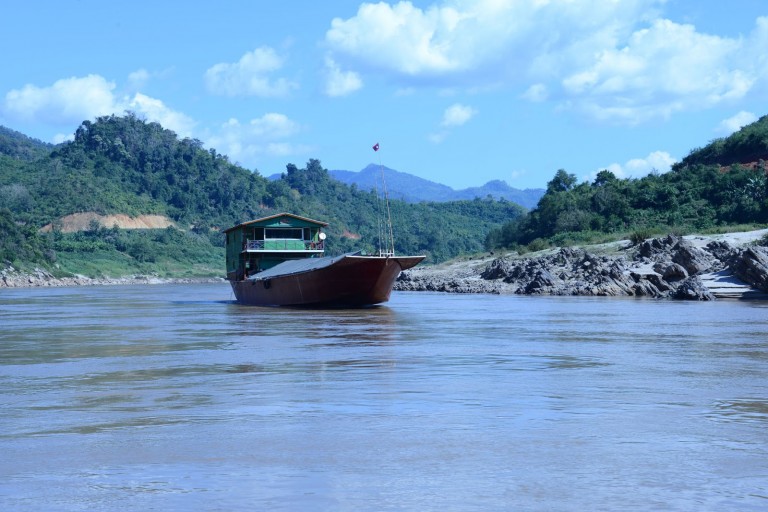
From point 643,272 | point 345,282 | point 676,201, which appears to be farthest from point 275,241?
point 676,201

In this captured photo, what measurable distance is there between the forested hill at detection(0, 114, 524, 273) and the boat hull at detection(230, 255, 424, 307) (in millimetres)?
88631

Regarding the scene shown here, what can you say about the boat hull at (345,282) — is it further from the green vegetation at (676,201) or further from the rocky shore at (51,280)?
the rocky shore at (51,280)

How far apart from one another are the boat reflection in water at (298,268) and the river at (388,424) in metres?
16.3

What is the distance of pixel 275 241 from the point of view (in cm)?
5253

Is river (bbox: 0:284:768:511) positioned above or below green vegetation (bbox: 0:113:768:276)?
below

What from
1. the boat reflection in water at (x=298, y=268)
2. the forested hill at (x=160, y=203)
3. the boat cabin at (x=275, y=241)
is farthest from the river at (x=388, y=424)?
the forested hill at (x=160, y=203)

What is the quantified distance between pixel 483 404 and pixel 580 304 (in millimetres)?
30840

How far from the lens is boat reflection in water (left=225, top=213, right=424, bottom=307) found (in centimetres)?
4131

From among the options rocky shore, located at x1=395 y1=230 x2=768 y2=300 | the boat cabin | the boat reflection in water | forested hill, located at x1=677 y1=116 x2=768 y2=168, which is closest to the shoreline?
rocky shore, located at x1=395 y1=230 x2=768 y2=300

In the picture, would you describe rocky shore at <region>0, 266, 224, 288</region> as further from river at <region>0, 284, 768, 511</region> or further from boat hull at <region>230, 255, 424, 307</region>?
river at <region>0, 284, 768, 511</region>

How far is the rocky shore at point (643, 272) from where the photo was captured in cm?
4531

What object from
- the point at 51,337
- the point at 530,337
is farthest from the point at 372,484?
the point at 51,337

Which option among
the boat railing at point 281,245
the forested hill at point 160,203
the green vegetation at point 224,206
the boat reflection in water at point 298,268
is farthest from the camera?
the forested hill at point 160,203

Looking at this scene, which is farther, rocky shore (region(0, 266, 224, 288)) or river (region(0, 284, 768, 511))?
rocky shore (region(0, 266, 224, 288))
